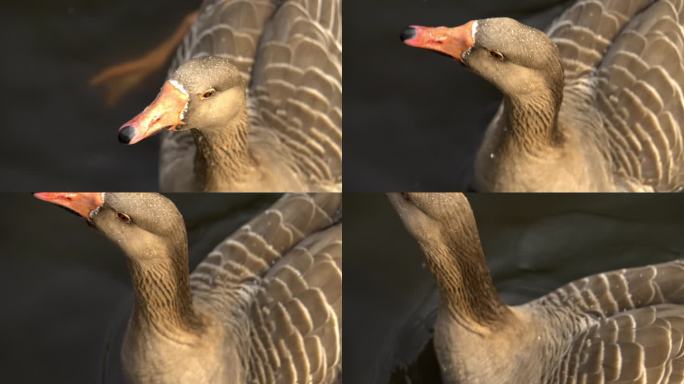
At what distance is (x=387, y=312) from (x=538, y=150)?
0.63 m

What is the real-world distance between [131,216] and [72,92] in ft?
3.37

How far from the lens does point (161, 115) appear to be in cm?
256

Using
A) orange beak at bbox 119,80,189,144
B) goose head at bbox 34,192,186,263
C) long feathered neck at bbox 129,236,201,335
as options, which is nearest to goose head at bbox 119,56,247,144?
orange beak at bbox 119,80,189,144

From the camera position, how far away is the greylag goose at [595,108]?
287 centimetres

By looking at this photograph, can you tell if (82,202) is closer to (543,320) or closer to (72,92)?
(72,92)

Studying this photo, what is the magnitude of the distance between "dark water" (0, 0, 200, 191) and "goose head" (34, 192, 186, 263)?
692 millimetres

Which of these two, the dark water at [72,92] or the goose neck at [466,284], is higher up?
the dark water at [72,92]

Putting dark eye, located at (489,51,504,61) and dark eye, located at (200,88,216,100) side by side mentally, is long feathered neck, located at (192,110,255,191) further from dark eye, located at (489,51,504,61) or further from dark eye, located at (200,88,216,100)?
dark eye, located at (489,51,504,61)

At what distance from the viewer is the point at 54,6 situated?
356cm

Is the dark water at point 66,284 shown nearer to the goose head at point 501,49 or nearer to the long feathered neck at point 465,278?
the long feathered neck at point 465,278

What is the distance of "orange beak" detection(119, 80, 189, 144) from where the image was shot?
246cm

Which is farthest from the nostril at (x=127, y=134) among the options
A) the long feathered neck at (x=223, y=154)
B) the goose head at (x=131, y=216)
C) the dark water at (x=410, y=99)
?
the dark water at (x=410, y=99)

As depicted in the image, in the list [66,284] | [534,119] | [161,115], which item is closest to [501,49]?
[534,119]

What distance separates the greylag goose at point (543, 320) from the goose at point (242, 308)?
0.26 m
